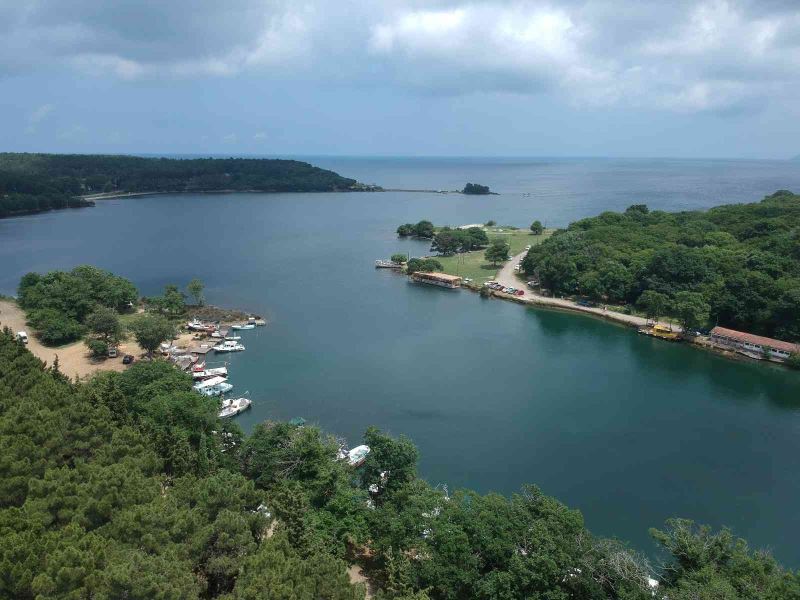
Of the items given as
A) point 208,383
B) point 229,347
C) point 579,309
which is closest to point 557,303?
point 579,309

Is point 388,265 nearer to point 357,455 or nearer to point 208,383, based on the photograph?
point 208,383

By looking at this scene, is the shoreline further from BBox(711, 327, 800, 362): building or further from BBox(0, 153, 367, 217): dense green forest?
BBox(0, 153, 367, 217): dense green forest

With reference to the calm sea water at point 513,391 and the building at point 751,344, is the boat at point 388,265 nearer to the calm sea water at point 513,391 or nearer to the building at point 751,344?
the calm sea water at point 513,391

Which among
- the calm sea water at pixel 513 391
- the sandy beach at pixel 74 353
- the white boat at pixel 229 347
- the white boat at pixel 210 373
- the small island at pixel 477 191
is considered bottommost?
the calm sea water at pixel 513 391

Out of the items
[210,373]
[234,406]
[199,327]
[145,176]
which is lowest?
[234,406]

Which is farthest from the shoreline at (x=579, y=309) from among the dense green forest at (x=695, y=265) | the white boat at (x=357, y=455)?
the white boat at (x=357, y=455)

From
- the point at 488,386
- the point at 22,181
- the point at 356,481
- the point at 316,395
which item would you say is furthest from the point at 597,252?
the point at 22,181
